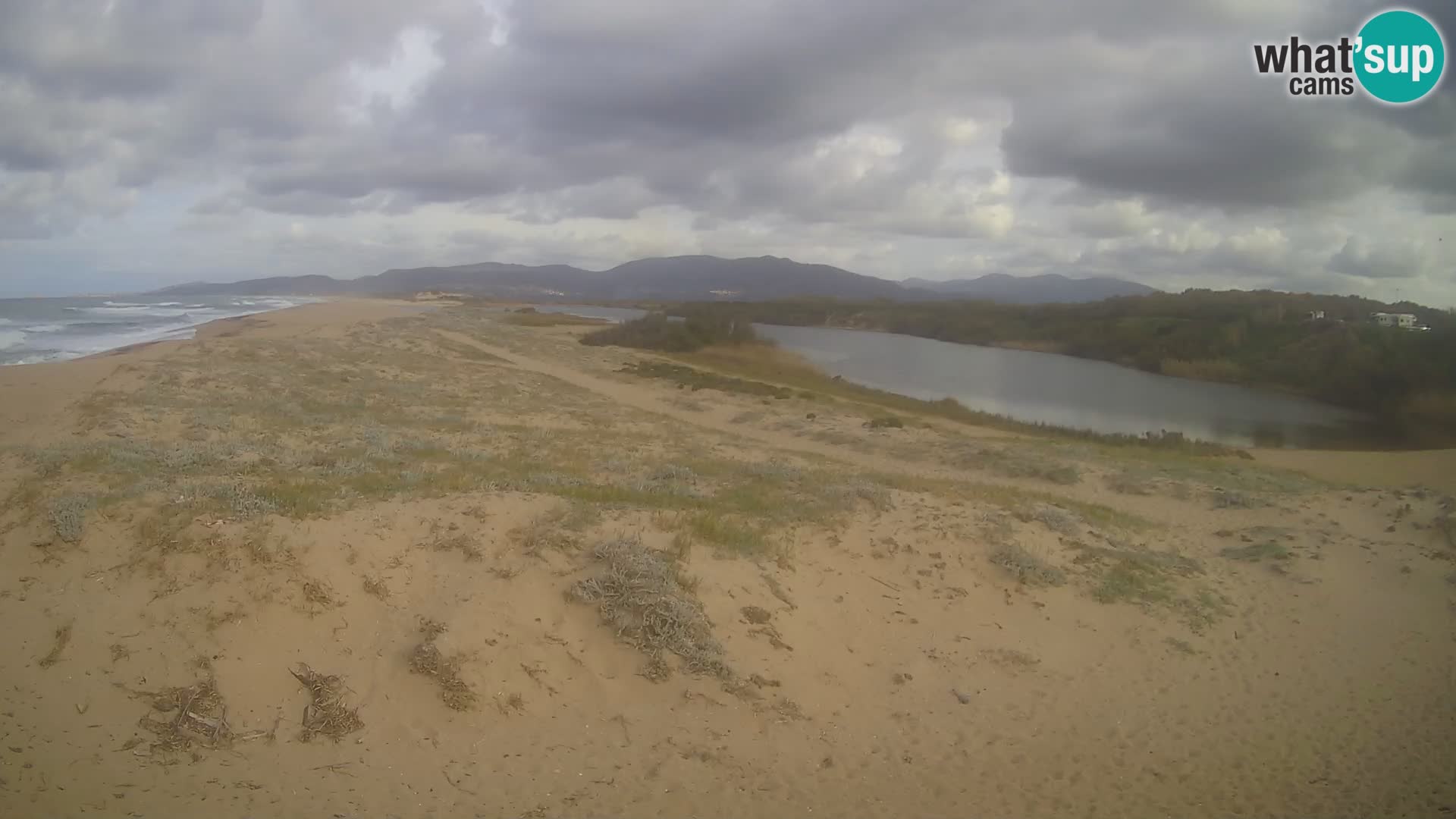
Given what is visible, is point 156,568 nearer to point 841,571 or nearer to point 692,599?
point 692,599

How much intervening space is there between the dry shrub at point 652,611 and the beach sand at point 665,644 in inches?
1.3

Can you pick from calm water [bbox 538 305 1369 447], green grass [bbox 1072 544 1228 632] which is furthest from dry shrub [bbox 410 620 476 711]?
calm water [bbox 538 305 1369 447]

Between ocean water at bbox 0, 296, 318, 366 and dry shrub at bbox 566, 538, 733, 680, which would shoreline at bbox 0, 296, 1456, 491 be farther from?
dry shrub at bbox 566, 538, 733, 680

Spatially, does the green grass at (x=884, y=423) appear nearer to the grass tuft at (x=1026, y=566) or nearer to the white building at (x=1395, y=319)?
the grass tuft at (x=1026, y=566)

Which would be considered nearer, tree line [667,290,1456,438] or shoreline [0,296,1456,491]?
shoreline [0,296,1456,491]

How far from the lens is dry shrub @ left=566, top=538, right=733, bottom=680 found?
6.00m

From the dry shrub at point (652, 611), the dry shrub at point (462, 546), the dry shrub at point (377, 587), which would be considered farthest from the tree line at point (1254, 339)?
the dry shrub at point (377, 587)

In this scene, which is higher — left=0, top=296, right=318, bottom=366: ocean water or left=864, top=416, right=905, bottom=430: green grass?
left=0, top=296, right=318, bottom=366: ocean water

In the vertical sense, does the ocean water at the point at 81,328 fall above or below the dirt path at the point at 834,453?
above

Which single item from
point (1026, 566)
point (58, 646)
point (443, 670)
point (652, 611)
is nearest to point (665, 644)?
point (652, 611)

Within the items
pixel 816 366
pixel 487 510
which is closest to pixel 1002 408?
pixel 816 366

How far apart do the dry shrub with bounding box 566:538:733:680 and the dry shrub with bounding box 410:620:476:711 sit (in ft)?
3.89

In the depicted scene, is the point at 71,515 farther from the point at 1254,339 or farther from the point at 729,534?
the point at 1254,339

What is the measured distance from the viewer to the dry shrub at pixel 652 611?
5996 mm
